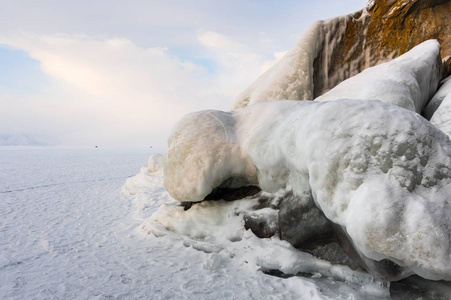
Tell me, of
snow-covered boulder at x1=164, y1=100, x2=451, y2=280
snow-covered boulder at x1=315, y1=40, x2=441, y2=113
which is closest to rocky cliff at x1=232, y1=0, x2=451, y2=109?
snow-covered boulder at x1=315, y1=40, x2=441, y2=113

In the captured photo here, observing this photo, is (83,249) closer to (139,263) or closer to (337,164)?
(139,263)

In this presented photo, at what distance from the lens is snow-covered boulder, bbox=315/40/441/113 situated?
4141mm

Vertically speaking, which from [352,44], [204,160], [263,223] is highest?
[352,44]

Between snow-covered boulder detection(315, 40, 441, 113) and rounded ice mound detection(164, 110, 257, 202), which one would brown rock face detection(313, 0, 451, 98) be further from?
rounded ice mound detection(164, 110, 257, 202)

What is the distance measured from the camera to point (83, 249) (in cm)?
339

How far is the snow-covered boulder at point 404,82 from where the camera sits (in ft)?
13.6

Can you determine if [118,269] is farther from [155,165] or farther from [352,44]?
[352,44]

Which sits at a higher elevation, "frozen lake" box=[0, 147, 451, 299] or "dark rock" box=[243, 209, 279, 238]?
"dark rock" box=[243, 209, 279, 238]

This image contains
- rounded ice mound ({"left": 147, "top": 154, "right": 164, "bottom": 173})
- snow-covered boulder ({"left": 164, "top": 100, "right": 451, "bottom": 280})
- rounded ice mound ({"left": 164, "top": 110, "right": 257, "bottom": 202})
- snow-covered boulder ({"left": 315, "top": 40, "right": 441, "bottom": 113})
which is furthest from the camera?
rounded ice mound ({"left": 147, "top": 154, "right": 164, "bottom": 173})

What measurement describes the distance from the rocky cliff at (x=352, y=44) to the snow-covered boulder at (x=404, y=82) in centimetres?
108

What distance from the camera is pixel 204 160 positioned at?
11.7 feet

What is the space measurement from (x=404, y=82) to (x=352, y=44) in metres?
2.78

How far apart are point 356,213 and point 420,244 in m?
0.42

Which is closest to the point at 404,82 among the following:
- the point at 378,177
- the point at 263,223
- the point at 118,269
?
the point at 378,177
